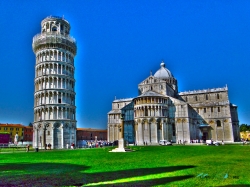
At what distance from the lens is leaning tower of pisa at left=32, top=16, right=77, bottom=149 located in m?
50.3

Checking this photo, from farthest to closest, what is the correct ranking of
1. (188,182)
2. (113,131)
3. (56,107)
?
1. (113,131)
2. (56,107)
3. (188,182)

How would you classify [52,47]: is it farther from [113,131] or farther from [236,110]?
[236,110]

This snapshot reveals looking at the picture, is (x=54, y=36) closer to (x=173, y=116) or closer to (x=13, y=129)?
(x=173, y=116)

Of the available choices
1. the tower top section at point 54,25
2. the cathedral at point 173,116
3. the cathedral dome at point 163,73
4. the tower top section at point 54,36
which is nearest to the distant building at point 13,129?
the cathedral at point 173,116

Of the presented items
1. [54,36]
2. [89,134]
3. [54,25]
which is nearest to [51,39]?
[54,36]

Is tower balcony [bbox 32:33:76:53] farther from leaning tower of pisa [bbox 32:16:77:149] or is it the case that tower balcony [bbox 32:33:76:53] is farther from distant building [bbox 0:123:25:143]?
distant building [bbox 0:123:25:143]

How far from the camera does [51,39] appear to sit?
54094mm

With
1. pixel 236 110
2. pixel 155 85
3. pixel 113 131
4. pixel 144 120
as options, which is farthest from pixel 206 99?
pixel 113 131

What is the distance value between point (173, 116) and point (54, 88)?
107ft

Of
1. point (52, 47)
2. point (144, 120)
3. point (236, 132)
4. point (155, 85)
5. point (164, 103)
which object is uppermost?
point (52, 47)

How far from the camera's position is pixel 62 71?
177 ft

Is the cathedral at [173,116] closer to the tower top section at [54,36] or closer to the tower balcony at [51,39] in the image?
the tower top section at [54,36]

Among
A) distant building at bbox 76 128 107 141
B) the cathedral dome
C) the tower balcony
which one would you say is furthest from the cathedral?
distant building at bbox 76 128 107 141

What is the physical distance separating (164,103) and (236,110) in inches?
1094
